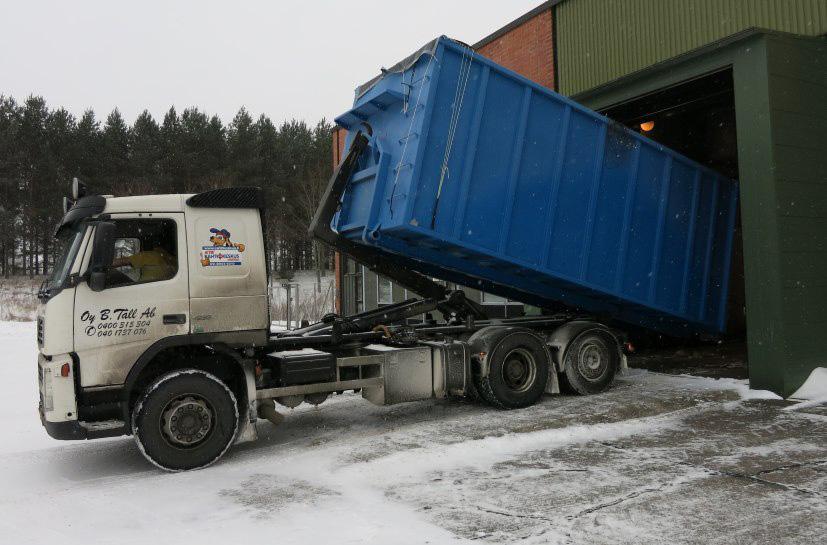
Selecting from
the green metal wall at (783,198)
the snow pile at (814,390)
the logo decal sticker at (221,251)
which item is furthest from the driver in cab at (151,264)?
the snow pile at (814,390)

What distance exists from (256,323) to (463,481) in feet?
8.47

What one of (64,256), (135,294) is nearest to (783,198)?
(135,294)

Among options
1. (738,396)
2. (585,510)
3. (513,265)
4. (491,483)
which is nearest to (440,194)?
(513,265)

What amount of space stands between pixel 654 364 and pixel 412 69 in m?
7.16

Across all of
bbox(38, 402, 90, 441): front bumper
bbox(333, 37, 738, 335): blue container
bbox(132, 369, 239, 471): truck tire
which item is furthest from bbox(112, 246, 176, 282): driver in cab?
bbox(333, 37, 738, 335): blue container

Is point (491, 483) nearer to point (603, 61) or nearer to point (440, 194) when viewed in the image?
point (440, 194)

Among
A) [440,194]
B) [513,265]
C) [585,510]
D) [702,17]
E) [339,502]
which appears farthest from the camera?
[702,17]

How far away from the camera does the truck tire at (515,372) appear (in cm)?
795

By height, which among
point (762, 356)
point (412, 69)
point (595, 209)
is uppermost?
point (412, 69)

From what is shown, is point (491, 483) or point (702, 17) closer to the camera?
point (491, 483)

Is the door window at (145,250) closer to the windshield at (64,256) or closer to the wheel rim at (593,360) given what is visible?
the windshield at (64,256)

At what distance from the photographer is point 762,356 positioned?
8359 millimetres

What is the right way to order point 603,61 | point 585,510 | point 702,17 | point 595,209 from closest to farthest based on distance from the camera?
point 585,510
point 595,209
point 702,17
point 603,61

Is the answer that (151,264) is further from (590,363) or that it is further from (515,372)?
(590,363)
